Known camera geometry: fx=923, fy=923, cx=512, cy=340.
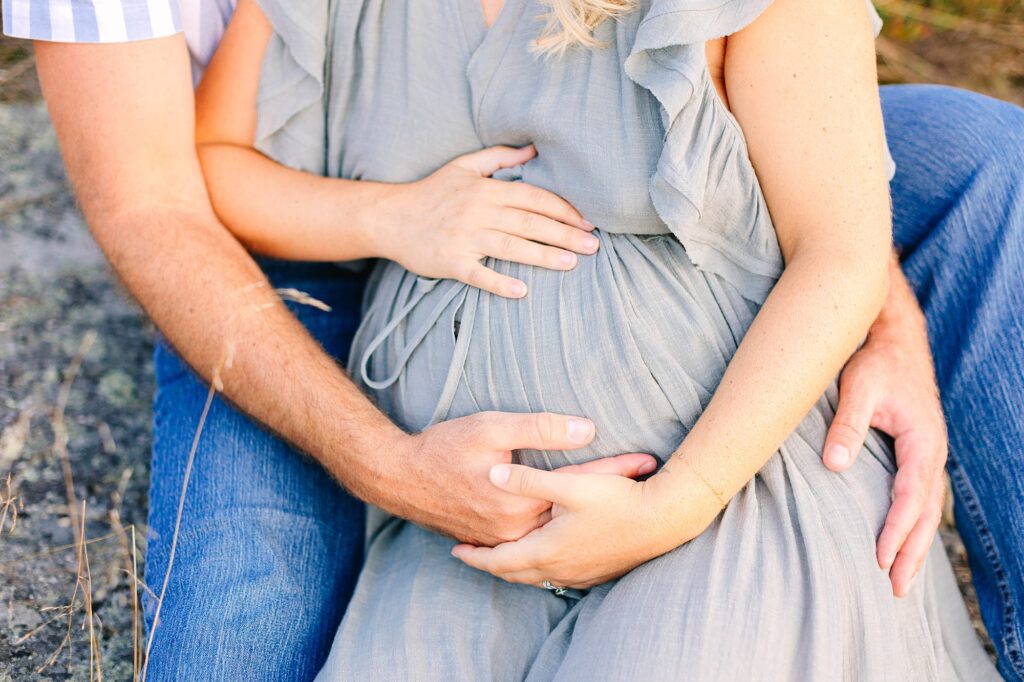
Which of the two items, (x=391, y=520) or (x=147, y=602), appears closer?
(x=147, y=602)

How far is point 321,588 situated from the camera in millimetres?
1702

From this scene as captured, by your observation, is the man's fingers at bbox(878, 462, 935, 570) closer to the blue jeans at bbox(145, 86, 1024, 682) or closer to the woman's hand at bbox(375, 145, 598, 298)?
the blue jeans at bbox(145, 86, 1024, 682)

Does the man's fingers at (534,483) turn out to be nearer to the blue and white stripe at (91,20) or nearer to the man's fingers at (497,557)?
the man's fingers at (497,557)

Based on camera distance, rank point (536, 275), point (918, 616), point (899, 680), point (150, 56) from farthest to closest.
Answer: point (150, 56) → point (536, 275) → point (918, 616) → point (899, 680)

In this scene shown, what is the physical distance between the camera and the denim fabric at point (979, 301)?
1.67 meters

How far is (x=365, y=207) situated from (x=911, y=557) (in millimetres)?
1154

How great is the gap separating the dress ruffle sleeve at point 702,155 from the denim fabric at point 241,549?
0.88 m

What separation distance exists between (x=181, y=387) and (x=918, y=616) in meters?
1.48

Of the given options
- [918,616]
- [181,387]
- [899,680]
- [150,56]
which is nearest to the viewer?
[899,680]

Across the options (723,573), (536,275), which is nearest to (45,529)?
(536,275)

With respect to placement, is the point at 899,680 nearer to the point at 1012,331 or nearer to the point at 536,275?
the point at 1012,331

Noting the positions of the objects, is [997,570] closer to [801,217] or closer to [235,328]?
[801,217]

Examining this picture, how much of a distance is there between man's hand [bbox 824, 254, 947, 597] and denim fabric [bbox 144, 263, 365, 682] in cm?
94

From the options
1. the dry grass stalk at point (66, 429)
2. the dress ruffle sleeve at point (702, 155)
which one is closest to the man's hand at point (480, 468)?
the dress ruffle sleeve at point (702, 155)
